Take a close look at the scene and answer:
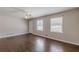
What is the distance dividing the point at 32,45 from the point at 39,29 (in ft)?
1.04

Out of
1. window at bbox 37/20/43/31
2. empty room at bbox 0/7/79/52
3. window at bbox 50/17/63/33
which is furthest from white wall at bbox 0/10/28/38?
window at bbox 50/17/63/33

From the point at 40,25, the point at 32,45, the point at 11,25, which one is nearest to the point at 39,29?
the point at 40,25

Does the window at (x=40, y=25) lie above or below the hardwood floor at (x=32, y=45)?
above

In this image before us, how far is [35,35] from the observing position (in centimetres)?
172

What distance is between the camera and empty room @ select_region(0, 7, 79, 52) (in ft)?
5.28

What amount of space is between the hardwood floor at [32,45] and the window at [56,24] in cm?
20

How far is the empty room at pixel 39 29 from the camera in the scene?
1.61 meters

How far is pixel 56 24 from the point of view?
169 cm

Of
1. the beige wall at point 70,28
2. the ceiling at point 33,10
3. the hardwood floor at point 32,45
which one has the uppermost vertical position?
the ceiling at point 33,10

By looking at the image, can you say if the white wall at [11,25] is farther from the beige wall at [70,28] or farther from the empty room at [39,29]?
the beige wall at [70,28]

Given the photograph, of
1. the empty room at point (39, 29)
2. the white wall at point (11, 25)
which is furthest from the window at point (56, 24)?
the white wall at point (11, 25)
